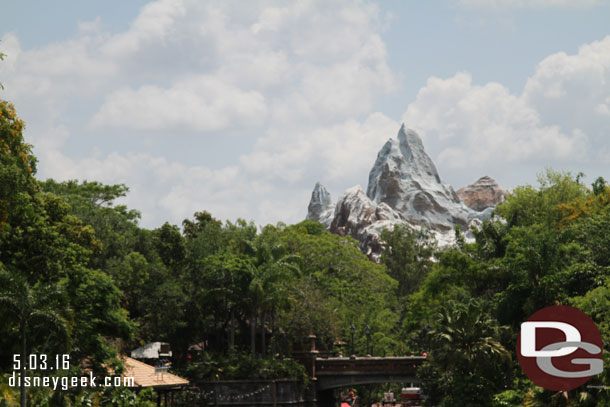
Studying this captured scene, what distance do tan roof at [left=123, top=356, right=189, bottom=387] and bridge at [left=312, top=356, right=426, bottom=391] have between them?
1531 centimetres

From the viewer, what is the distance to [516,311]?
3888 cm

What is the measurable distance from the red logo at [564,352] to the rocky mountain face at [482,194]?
4310 inches

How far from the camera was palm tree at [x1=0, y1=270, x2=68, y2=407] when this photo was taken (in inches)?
1062

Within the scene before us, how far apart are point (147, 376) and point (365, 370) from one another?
17.6 metres

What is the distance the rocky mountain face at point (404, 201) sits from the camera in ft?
391

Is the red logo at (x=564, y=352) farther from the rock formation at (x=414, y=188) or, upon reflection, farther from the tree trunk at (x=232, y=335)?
the rock formation at (x=414, y=188)

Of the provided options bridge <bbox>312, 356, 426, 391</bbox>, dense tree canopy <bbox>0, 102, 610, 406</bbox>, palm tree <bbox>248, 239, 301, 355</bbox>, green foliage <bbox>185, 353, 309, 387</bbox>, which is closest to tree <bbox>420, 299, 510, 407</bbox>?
dense tree canopy <bbox>0, 102, 610, 406</bbox>

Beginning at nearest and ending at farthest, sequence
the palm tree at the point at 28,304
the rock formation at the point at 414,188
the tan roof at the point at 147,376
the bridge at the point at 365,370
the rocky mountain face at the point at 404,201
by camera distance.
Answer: the palm tree at the point at 28,304 < the tan roof at the point at 147,376 < the bridge at the point at 365,370 < the rocky mountain face at the point at 404,201 < the rock formation at the point at 414,188

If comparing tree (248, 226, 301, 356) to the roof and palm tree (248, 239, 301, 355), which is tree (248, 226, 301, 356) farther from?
the roof

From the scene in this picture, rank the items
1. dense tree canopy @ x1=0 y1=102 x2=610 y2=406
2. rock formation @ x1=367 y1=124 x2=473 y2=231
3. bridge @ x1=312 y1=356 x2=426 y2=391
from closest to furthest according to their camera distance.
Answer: dense tree canopy @ x1=0 y1=102 x2=610 y2=406 < bridge @ x1=312 y1=356 x2=426 y2=391 < rock formation @ x1=367 y1=124 x2=473 y2=231

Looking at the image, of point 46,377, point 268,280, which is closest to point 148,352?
point 268,280

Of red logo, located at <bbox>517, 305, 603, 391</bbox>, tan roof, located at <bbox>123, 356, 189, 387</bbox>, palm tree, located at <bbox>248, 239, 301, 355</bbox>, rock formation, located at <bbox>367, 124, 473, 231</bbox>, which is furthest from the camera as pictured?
rock formation, located at <bbox>367, 124, 473, 231</bbox>

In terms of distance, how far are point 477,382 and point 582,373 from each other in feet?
46.9

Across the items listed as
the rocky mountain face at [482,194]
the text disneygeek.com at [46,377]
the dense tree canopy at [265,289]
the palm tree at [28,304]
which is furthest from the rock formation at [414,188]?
the palm tree at [28,304]
